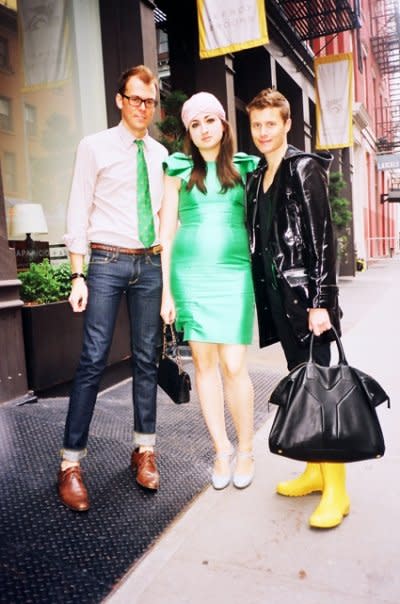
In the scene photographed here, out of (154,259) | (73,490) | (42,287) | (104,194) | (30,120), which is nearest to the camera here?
(73,490)

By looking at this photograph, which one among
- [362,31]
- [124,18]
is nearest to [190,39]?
[124,18]

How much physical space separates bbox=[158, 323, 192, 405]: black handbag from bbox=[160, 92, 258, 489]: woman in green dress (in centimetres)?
12

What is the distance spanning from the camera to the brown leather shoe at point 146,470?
2.98 meters

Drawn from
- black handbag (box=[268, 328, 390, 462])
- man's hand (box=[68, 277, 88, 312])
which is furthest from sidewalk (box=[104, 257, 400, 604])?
man's hand (box=[68, 277, 88, 312])

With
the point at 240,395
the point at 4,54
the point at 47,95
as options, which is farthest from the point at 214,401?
the point at 4,54

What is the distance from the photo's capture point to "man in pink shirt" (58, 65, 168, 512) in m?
2.83

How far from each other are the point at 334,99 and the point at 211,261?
43.6 ft

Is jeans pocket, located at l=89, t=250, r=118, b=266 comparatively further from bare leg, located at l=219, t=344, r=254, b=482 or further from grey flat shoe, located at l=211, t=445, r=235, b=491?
grey flat shoe, located at l=211, t=445, r=235, b=491

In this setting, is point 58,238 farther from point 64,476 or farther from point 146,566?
point 146,566

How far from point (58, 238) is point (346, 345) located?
3.87 m

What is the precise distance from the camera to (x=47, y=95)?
21.6 ft

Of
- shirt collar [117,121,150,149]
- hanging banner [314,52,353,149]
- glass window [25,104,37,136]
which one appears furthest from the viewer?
hanging banner [314,52,353,149]

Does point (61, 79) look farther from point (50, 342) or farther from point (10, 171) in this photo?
point (50, 342)

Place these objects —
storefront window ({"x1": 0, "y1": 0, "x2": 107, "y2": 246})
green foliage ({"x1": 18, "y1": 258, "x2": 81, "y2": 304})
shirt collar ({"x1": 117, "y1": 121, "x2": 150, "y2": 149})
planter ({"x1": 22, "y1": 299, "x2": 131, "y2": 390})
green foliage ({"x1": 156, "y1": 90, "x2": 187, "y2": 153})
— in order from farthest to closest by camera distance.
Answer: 1. green foliage ({"x1": 156, "y1": 90, "x2": 187, "y2": 153})
2. storefront window ({"x1": 0, "y1": 0, "x2": 107, "y2": 246})
3. green foliage ({"x1": 18, "y1": 258, "x2": 81, "y2": 304})
4. planter ({"x1": 22, "y1": 299, "x2": 131, "y2": 390})
5. shirt collar ({"x1": 117, "y1": 121, "x2": 150, "y2": 149})
